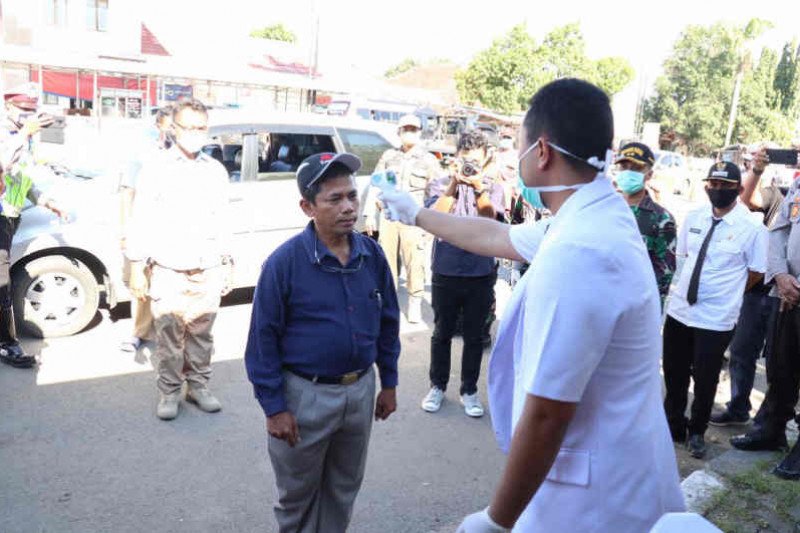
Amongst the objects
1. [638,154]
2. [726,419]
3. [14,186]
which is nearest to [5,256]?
[14,186]

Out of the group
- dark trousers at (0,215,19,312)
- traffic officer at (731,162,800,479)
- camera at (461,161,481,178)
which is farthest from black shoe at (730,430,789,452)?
dark trousers at (0,215,19,312)

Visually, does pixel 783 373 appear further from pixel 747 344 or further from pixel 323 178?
pixel 323 178

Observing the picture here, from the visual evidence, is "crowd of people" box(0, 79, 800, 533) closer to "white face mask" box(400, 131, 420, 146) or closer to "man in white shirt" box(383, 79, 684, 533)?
"man in white shirt" box(383, 79, 684, 533)

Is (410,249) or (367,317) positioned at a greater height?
(367,317)

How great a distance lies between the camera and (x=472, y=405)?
504 cm

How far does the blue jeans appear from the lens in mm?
5238

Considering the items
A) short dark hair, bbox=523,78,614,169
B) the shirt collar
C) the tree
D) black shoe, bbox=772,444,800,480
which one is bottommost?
black shoe, bbox=772,444,800,480

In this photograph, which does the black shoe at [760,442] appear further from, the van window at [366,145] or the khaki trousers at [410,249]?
the van window at [366,145]

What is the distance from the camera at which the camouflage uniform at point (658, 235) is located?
4.39 m

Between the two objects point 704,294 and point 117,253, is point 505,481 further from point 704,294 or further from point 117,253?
point 117,253

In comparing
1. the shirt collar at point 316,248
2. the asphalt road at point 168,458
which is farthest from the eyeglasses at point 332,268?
the asphalt road at point 168,458

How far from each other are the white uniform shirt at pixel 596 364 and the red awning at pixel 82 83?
22704 millimetres

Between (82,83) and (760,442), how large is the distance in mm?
26062

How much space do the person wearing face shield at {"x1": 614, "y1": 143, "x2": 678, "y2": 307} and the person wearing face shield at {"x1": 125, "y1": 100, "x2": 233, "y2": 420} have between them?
2.74 m
